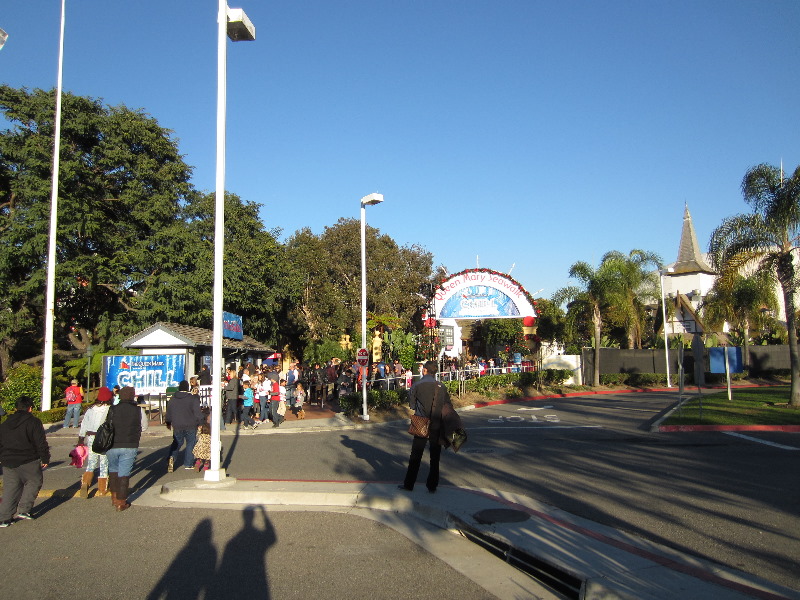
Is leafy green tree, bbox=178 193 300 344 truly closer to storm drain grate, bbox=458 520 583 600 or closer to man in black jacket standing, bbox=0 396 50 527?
man in black jacket standing, bbox=0 396 50 527

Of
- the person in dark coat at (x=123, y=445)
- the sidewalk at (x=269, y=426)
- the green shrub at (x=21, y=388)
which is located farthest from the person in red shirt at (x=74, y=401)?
the person in dark coat at (x=123, y=445)

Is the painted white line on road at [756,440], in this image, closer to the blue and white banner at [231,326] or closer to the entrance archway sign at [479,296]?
the entrance archway sign at [479,296]

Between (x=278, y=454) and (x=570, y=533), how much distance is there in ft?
26.8

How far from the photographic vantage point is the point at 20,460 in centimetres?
794

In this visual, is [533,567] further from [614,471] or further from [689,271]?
[689,271]

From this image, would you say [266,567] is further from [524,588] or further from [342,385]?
[342,385]

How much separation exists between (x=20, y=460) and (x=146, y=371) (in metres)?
13.5

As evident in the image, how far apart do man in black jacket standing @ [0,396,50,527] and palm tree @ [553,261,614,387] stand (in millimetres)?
32202

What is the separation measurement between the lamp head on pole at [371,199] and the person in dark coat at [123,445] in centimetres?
1159

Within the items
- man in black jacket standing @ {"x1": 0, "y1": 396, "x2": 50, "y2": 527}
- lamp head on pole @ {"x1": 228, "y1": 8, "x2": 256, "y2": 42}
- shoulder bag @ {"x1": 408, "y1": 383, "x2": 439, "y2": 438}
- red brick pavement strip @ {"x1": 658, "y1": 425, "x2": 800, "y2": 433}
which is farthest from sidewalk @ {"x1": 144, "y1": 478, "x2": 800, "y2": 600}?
red brick pavement strip @ {"x1": 658, "y1": 425, "x2": 800, "y2": 433}

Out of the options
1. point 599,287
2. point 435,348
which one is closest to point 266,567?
point 435,348

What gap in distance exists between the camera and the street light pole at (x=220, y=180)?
10391 mm

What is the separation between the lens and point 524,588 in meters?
5.71

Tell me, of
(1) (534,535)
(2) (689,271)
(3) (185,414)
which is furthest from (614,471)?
(2) (689,271)
